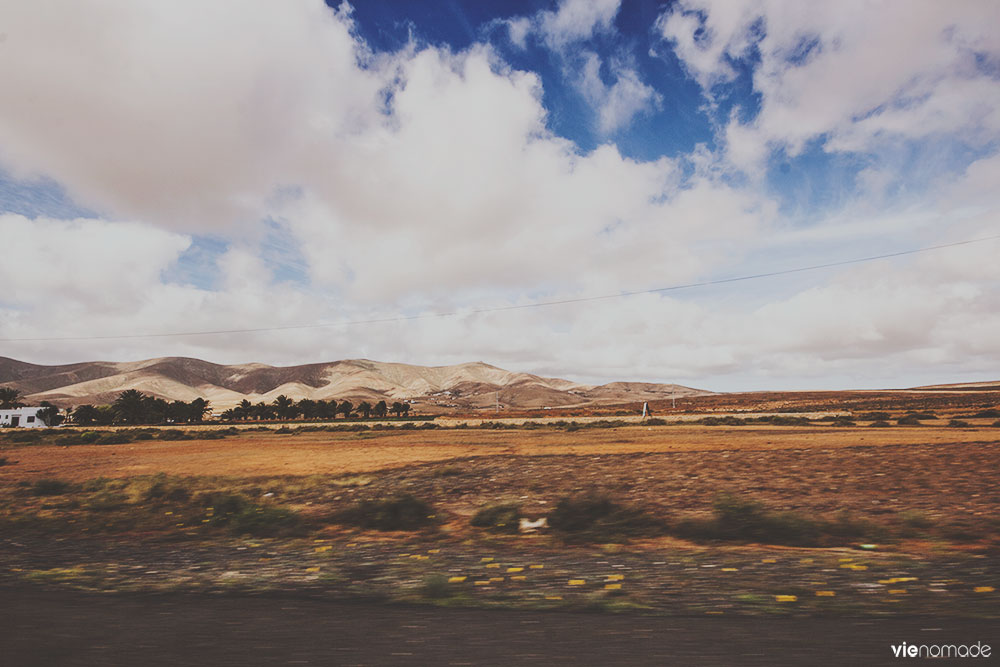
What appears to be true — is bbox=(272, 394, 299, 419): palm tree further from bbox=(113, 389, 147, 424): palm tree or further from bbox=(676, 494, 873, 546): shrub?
bbox=(676, 494, 873, 546): shrub

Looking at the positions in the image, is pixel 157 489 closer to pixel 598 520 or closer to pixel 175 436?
pixel 598 520

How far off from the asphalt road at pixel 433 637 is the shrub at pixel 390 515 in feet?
23.4

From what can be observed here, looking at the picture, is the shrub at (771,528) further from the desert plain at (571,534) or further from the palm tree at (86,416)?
the palm tree at (86,416)

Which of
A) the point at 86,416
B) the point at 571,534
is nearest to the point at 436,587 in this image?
the point at 571,534

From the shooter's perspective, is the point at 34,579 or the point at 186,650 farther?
the point at 34,579

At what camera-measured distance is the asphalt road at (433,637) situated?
420cm

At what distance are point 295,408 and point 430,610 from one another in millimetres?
141117

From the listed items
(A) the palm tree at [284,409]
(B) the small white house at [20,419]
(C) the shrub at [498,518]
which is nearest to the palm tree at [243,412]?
(A) the palm tree at [284,409]

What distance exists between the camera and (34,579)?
7.51 meters

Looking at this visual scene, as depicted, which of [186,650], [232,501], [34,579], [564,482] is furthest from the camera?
[564,482]

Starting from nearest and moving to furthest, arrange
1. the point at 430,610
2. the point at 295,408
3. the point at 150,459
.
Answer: the point at 430,610 < the point at 150,459 < the point at 295,408

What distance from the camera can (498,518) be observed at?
12.4m

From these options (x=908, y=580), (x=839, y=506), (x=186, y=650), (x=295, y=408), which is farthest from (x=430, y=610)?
(x=295, y=408)

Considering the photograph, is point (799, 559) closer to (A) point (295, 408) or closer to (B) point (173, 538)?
(B) point (173, 538)
